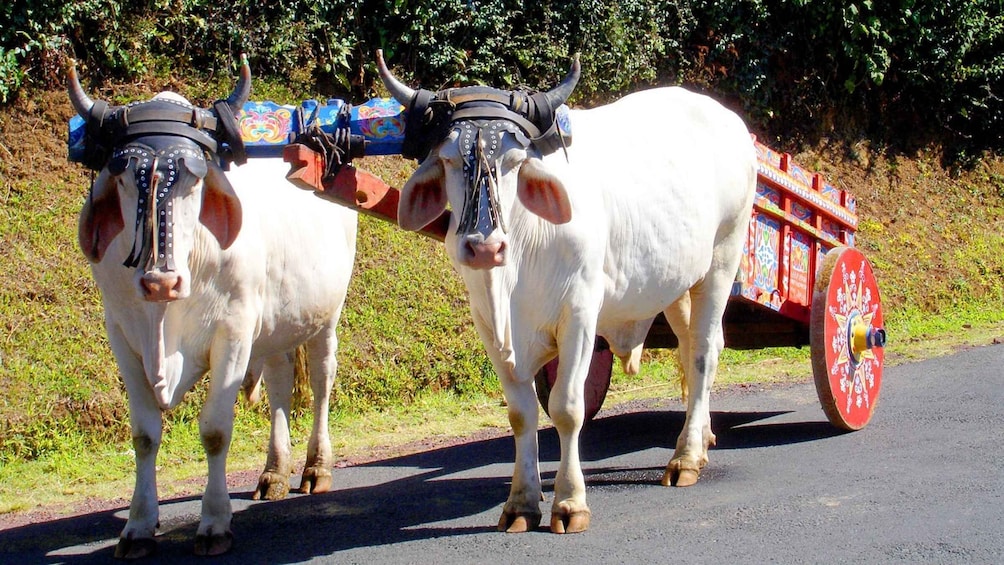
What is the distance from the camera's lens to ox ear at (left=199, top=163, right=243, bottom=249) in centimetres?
471

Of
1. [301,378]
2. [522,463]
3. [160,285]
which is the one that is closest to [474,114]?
[160,285]

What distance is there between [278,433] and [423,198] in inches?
79.2

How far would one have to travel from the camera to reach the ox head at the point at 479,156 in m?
4.58

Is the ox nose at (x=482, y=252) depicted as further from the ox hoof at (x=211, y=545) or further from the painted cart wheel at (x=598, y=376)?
the painted cart wheel at (x=598, y=376)

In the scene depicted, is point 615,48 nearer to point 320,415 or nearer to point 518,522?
point 320,415

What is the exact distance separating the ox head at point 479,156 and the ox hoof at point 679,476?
5.85ft

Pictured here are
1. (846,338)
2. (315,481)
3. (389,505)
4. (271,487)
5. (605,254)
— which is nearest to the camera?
(605,254)

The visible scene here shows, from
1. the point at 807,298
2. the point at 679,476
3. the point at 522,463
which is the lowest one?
the point at 679,476

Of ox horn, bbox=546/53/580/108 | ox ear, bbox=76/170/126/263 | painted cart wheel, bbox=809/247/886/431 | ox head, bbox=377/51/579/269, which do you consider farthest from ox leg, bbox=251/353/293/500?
painted cart wheel, bbox=809/247/886/431

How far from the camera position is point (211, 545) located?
15.9 feet

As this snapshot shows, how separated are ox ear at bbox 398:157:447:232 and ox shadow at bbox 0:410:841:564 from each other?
1.40 m

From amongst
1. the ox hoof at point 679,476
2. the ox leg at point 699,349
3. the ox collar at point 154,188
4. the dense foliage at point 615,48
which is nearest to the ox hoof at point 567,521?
the ox hoof at point 679,476

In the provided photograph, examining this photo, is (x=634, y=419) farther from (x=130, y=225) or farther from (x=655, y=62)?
(x=655, y=62)

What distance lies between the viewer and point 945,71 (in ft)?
48.1
